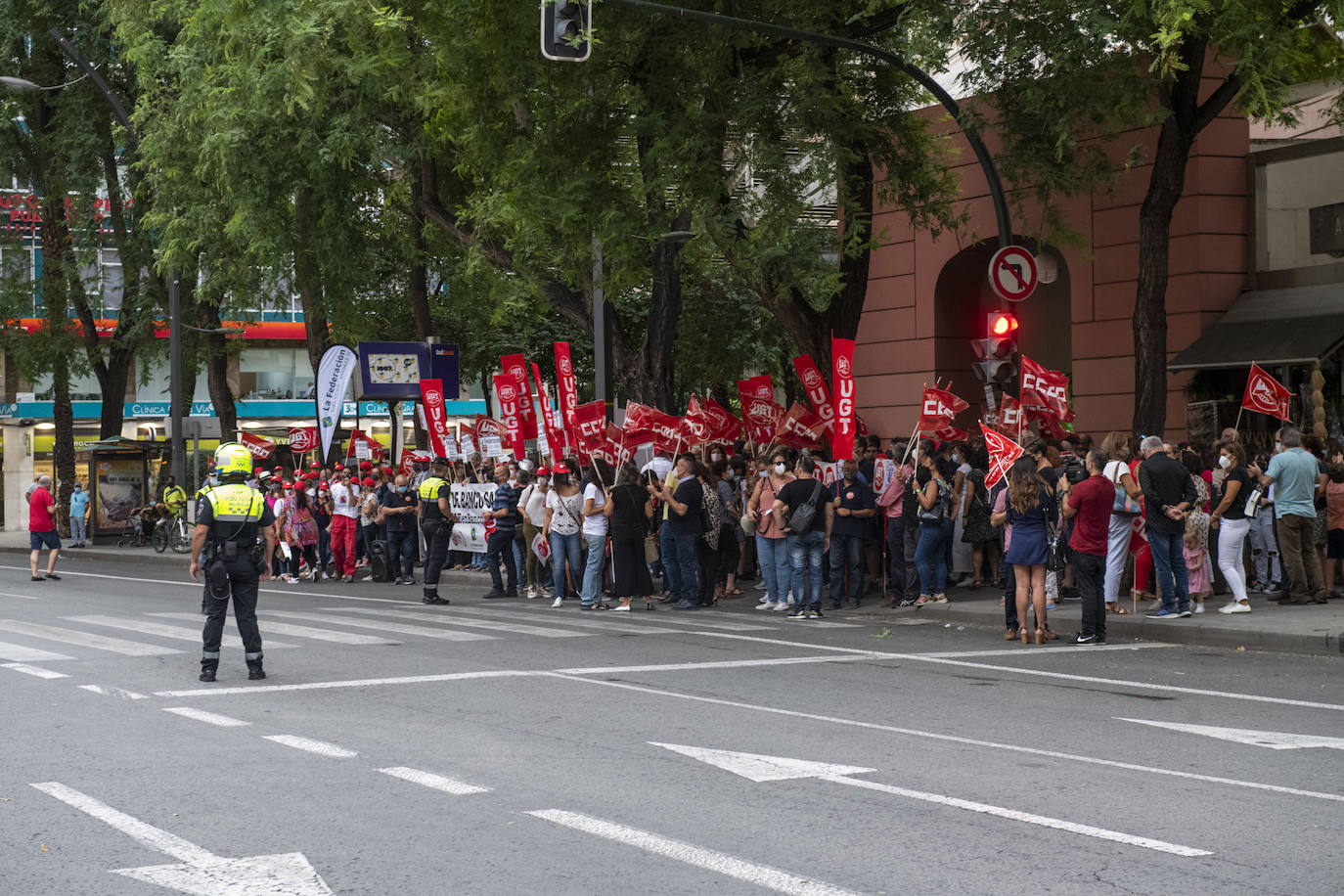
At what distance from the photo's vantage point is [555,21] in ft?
46.5

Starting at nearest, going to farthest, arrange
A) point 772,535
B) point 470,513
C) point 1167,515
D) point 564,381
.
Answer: point 1167,515 < point 772,535 < point 564,381 < point 470,513

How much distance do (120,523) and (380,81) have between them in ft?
65.7

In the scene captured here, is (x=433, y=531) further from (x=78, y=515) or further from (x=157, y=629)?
(x=78, y=515)

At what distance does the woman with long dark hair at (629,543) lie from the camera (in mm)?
18062

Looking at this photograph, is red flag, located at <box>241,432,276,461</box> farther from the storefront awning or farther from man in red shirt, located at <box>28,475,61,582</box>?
Answer: the storefront awning

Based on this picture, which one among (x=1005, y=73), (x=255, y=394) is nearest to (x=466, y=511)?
(x=1005, y=73)

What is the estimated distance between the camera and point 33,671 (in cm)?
1222

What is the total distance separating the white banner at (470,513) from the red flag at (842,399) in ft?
22.2

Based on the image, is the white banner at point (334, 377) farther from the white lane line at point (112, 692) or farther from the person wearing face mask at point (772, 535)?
the white lane line at point (112, 692)

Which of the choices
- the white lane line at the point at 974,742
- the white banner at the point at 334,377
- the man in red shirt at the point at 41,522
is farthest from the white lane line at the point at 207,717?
the white banner at the point at 334,377

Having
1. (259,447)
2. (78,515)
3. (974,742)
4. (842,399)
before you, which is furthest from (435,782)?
(78,515)

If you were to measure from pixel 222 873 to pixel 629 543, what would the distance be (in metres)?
12.3

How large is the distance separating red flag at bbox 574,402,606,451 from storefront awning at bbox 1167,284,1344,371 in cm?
808

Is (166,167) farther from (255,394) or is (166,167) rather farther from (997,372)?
(255,394)
